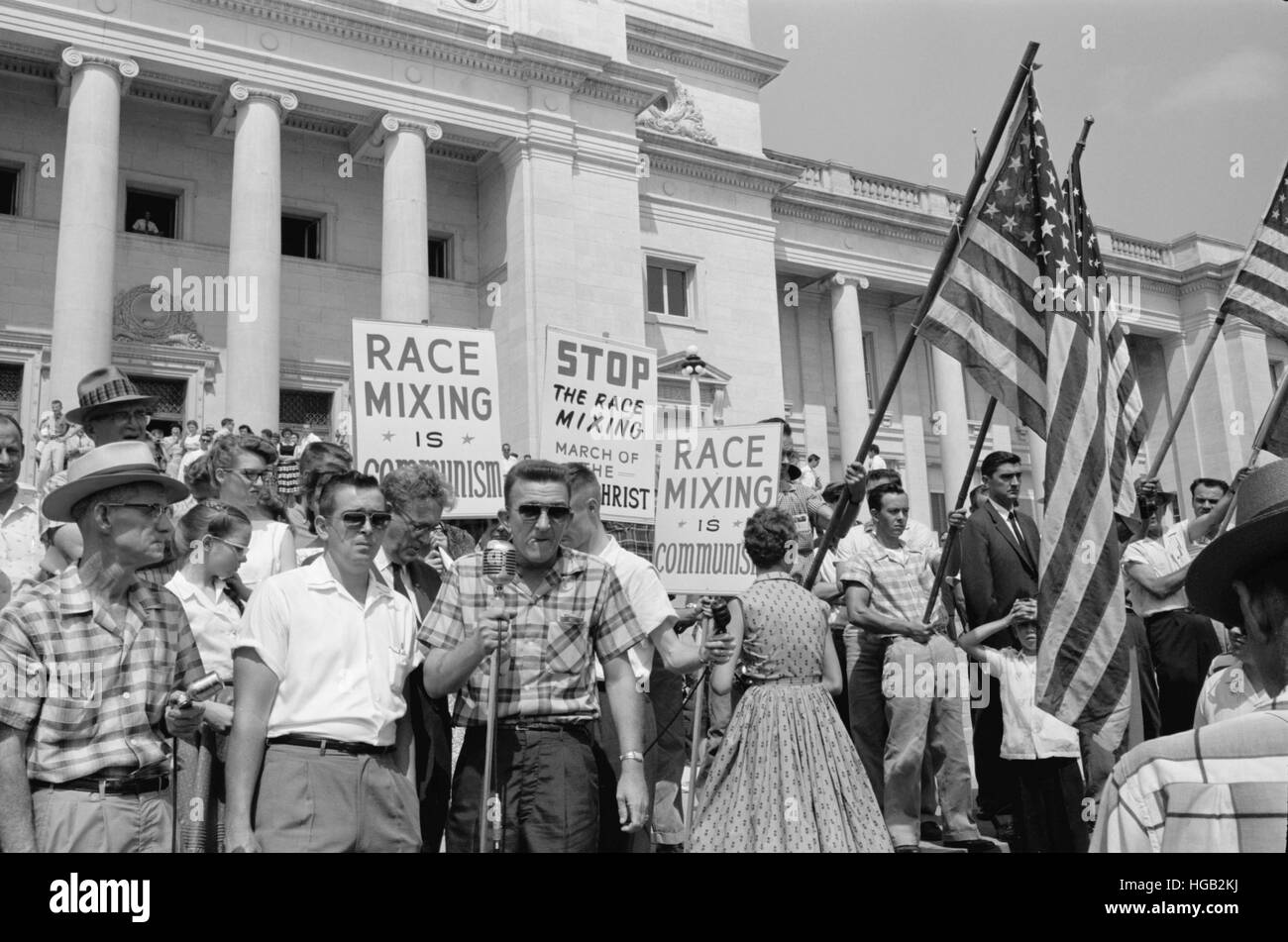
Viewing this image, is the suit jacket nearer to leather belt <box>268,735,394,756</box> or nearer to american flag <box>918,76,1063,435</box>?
american flag <box>918,76,1063,435</box>

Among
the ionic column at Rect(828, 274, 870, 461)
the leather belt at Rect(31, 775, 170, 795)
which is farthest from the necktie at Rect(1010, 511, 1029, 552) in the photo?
the ionic column at Rect(828, 274, 870, 461)

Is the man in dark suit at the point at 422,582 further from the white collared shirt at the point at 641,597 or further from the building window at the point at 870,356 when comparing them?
the building window at the point at 870,356

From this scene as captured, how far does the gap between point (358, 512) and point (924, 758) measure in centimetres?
476

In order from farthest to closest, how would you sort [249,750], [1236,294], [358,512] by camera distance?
[1236,294] < [358,512] < [249,750]

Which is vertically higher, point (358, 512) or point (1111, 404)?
point (1111, 404)

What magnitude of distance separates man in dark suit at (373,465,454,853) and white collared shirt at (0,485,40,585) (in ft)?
7.22

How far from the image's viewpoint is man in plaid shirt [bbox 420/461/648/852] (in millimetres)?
4391

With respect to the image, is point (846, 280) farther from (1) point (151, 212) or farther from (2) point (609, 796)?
(2) point (609, 796)

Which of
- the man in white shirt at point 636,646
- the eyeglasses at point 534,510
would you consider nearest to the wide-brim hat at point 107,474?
the eyeglasses at point 534,510

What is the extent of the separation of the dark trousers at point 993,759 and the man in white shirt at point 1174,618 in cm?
146
